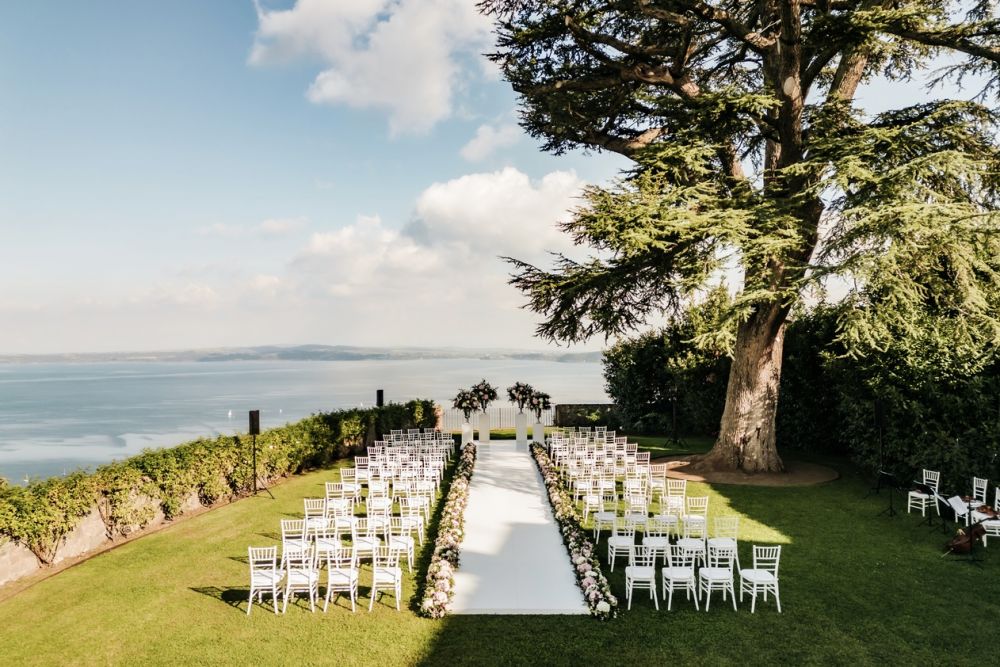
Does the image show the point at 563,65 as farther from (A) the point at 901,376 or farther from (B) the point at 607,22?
(A) the point at 901,376

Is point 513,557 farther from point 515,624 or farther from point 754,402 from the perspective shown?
point 754,402

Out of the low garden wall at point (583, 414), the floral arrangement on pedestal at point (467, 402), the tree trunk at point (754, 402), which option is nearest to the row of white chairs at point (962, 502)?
the tree trunk at point (754, 402)

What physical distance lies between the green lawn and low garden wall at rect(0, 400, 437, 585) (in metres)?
0.72

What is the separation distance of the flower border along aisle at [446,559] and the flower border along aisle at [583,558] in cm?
196

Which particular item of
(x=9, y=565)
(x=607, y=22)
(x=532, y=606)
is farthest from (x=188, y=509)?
(x=607, y=22)

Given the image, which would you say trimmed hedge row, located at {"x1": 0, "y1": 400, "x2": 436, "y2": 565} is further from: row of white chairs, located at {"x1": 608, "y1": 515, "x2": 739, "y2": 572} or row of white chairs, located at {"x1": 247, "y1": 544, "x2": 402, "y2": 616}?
row of white chairs, located at {"x1": 608, "y1": 515, "x2": 739, "y2": 572}

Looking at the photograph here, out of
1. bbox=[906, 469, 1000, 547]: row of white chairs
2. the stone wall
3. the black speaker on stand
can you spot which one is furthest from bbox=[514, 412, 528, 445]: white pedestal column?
bbox=[906, 469, 1000, 547]: row of white chairs

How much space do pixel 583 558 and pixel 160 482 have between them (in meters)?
9.63

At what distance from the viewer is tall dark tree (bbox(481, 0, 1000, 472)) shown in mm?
14312

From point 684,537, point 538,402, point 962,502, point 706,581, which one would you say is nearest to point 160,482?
point 684,537

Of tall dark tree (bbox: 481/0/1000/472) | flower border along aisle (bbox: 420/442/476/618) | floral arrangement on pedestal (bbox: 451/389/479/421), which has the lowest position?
flower border along aisle (bbox: 420/442/476/618)

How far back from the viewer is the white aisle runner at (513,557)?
365 inches

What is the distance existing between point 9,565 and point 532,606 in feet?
28.2

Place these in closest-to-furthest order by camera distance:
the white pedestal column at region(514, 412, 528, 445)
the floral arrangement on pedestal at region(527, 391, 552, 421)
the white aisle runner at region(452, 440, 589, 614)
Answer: the white aisle runner at region(452, 440, 589, 614) → the white pedestal column at region(514, 412, 528, 445) → the floral arrangement on pedestal at region(527, 391, 552, 421)
